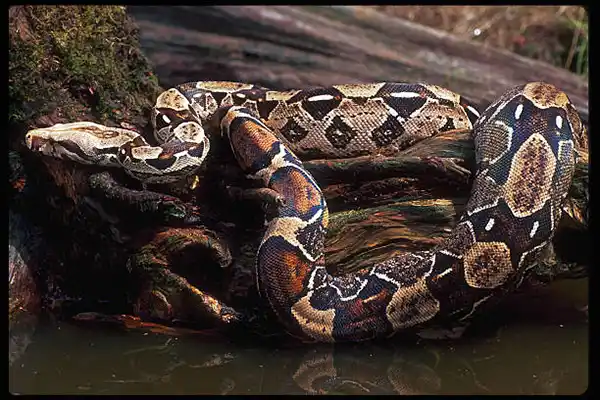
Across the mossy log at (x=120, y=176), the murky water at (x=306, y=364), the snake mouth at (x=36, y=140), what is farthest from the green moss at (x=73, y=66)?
the murky water at (x=306, y=364)

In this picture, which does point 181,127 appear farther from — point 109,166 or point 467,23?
point 467,23

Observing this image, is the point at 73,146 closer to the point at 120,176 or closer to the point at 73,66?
the point at 120,176

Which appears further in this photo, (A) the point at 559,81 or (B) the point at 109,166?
(A) the point at 559,81

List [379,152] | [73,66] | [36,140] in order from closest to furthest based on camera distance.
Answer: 1. [36,140]
2. [73,66]
3. [379,152]

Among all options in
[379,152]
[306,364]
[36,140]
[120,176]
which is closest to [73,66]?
[36,140]

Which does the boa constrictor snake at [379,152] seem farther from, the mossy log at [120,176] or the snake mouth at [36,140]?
the mossy log at [120,176]

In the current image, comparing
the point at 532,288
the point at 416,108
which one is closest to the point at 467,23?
the point at 416,108

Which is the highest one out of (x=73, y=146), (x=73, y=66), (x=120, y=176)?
(x=73, y=66)
